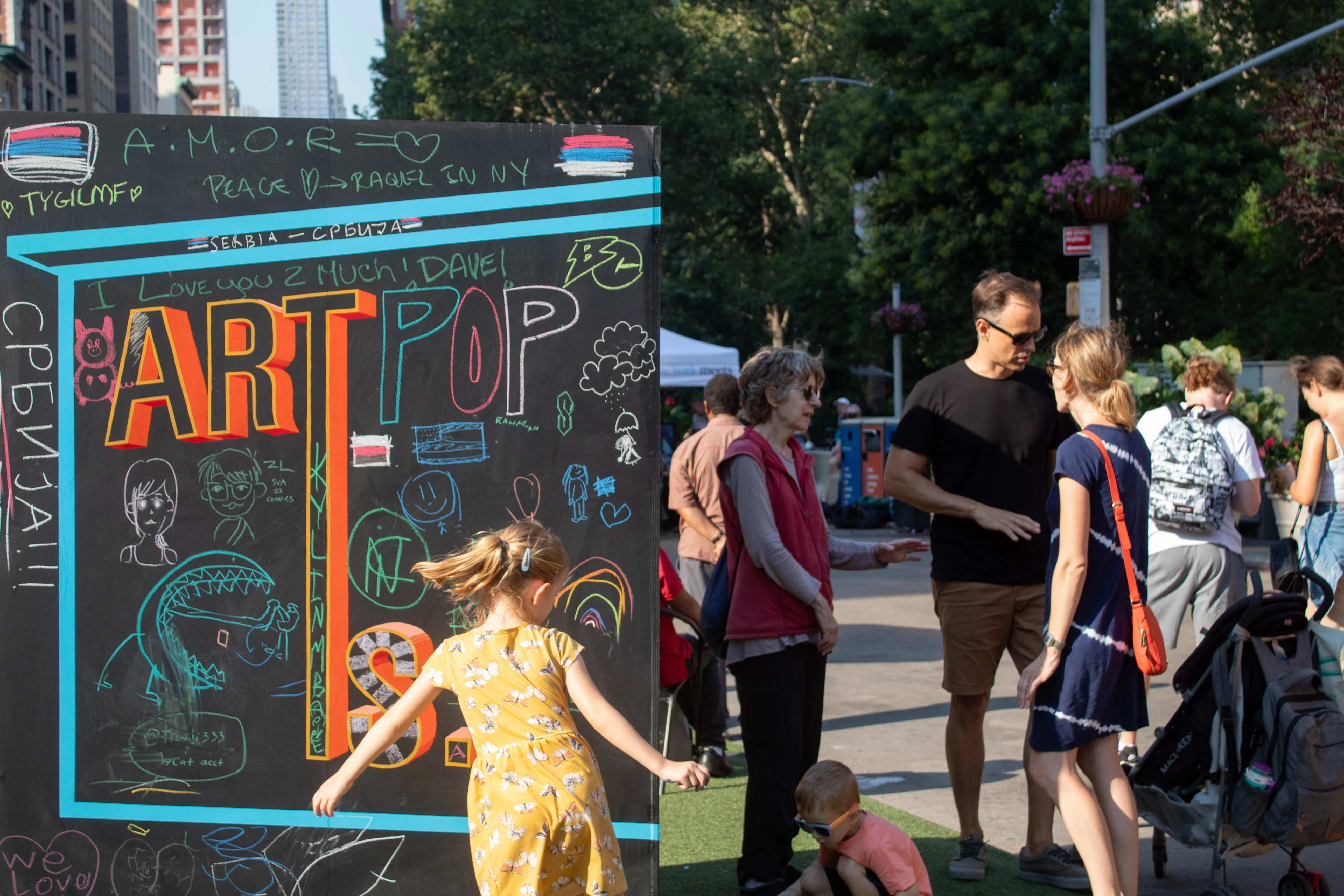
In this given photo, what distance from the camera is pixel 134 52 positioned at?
115750mm

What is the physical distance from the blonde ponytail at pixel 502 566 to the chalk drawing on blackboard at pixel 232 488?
27.3 inches

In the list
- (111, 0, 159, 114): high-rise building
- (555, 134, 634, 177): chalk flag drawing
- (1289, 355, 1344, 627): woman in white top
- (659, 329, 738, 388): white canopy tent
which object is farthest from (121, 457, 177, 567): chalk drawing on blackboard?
(111, 0, 159, 114): high-rise building

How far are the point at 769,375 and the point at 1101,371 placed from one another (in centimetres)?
103

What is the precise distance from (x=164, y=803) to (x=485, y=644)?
1225 mm

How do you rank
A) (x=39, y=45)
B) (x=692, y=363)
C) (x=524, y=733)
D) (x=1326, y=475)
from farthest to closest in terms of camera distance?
1. (x=39, y=45)
2. (x=692, y=363)
3. (x=1326, y=475)
4. (x=524, y=733)

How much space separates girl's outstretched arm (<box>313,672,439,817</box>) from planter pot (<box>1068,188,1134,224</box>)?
1245cm

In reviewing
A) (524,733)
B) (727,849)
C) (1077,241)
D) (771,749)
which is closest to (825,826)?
(771,749)

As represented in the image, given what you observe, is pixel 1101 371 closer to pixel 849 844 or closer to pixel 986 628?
pixel 986 628

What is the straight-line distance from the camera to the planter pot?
1385cm

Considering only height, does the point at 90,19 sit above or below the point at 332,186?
above

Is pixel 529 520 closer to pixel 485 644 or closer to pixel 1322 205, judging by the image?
pixel 485 644

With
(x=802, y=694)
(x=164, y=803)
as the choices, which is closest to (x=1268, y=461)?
(x=802, y=694)

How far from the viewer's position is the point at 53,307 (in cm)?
351

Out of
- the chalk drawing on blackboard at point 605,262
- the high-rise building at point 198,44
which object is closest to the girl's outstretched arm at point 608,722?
the chalk drawing on blackboard at point 605,262
